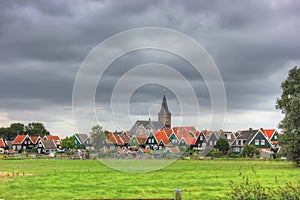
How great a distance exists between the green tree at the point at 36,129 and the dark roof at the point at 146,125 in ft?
182

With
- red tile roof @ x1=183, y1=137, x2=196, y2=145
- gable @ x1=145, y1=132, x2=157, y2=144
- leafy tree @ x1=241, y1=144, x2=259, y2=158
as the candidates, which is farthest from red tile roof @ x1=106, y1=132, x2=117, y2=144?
leafy tree @ x1=241, y1=144, x2=259, y2=158

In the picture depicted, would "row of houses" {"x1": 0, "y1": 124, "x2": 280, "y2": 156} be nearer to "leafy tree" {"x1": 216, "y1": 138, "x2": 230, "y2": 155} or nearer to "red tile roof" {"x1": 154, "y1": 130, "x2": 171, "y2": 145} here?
"red tile roof" {"x1": 154, "y1": 130, "x2": 171, "y2": 145}

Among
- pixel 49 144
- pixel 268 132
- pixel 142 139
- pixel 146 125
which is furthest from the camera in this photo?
pixel 146 125

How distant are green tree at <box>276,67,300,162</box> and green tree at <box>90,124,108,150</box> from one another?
6258 centimetres

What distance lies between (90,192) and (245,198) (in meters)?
12.9

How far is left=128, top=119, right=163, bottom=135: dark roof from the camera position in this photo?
14751cm

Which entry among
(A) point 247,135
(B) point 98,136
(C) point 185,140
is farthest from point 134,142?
(A) point 247,135

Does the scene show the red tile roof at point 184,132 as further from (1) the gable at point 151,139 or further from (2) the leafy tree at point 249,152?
(2) the leafy tree at point 249,152

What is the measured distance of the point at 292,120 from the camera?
51250 millimetres

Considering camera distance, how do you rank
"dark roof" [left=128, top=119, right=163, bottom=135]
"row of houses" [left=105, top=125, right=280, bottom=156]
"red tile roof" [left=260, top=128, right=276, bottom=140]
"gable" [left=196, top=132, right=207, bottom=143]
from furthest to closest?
"dark roof" [left=128, top=119, right=163, bottom=135], "gable" [left=196, top=132, right=207, bottom=143], "red tile roof" [left=260, top=128, right=276, bottom=140], "row of houses" [left=105, top=125, right=280, bottom=156]

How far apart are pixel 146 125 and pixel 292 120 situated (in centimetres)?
10612

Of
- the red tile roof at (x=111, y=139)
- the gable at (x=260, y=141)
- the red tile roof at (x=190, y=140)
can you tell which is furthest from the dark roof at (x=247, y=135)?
the red tile roof at (x=111, y=139)

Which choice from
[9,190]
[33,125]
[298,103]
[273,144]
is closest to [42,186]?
[9,190]

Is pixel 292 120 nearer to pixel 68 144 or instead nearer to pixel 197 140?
pixel 197 140
